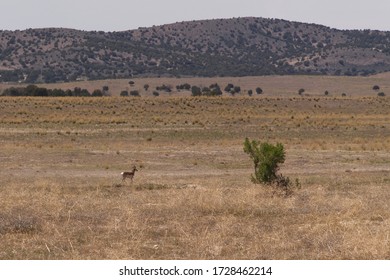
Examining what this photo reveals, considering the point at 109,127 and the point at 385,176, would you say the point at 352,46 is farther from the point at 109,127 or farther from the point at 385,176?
the point at 385,176

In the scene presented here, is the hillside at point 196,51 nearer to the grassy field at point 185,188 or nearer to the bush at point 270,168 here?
the grassy field at point 185,188

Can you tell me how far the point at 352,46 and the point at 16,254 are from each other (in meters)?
166

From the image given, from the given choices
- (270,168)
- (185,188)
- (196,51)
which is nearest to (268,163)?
(270,168)

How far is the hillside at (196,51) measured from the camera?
485 ft

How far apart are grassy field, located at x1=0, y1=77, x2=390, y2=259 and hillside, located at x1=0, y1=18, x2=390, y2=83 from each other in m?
79.8

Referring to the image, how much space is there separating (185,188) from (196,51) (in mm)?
150271

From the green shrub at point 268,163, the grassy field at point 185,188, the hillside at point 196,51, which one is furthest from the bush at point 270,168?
the hillside at point 196,51

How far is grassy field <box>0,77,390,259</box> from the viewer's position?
36.2 feet

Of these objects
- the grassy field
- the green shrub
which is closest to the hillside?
the grassy field

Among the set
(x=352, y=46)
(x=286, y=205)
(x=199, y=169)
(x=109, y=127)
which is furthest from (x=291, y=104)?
(x=352, y=46)

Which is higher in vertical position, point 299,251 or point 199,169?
point 299,251

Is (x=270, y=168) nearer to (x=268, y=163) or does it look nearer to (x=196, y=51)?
(x=268, y=163)

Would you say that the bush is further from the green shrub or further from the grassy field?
the grassy field

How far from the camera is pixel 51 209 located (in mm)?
14508
